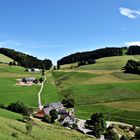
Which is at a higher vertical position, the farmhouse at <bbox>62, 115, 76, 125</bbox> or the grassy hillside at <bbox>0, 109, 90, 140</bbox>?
the grassy hillside at <bbox>0, 109, 90, 140</bbox>

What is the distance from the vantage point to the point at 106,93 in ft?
446

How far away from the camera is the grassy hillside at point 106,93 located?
110 meters

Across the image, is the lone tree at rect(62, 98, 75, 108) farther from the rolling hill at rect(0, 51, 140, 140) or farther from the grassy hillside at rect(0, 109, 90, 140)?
the grassy hillside at rect(0, 109, 90, 140)

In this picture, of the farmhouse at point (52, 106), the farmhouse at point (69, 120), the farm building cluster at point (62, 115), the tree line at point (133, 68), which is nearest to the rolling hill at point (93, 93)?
the farm building cluster at point (62, 115)

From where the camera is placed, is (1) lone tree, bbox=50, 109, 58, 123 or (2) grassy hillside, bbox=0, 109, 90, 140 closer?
(2) grassy hillside, bbox=0, 109, 90, 140

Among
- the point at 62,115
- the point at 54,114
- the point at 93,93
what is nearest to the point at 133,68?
the point at 93,93

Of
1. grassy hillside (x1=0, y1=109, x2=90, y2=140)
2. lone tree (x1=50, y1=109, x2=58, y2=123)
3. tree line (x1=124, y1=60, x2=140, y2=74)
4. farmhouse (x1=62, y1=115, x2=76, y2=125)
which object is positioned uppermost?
tree line (x1=124, y1=60, x2=140, y2=74)

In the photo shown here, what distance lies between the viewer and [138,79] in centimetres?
16562

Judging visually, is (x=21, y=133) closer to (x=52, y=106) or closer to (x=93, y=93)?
(x=52, y=106)

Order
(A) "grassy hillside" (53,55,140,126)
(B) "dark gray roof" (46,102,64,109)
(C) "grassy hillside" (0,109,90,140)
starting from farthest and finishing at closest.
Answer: (B) "dark gray roof" (46,102,64,109)
(A) "grassy hillside" (53,55,140,126)
(C) "grassy hillside" (0,109,90,140)

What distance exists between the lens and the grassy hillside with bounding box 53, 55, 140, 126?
10994 centimetres

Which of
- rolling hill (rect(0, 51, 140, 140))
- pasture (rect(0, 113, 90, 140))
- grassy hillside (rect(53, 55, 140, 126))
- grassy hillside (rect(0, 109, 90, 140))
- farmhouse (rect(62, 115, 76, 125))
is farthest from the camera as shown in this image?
rolling hill (rect(0, 51, 140, 140))

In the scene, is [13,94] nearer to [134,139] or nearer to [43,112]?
[43,112]

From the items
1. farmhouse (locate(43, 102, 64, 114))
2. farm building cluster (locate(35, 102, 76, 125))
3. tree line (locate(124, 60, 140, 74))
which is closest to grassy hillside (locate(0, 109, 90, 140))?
farm building cluster (locate(35, 102, 76, 125))
